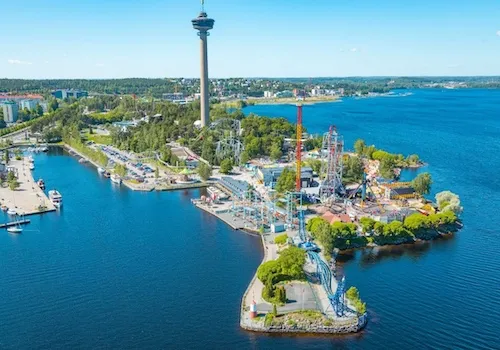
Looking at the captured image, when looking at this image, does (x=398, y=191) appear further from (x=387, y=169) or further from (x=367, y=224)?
(x=367, y=224)

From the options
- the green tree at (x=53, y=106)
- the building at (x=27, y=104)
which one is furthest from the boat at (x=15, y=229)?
the building at (x=27, y=104)

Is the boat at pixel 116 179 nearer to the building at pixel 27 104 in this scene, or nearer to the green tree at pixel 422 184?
the green tree at pixel 422 184

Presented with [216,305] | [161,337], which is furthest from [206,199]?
[161,337]

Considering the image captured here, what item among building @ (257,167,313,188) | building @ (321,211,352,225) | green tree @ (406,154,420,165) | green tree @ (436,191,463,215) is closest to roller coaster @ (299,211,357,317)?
building @ (321,211,352,225)

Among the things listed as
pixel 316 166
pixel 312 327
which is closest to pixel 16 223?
pixel 312 327

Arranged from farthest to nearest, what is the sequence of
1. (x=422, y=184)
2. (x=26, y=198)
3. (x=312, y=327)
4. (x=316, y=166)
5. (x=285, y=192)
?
1. (x=316, y=166)
2. (x=26, y=198)
3. (x=422, y=184)
4. (x=285, y=192)
5. (x=312, y=327)

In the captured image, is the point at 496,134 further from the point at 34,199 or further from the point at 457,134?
the point at 34,199
